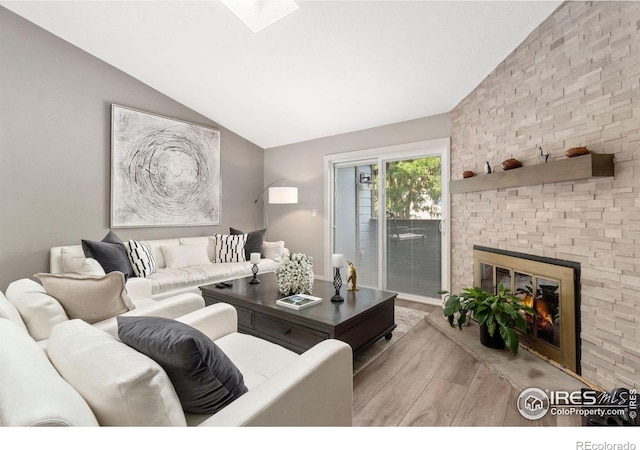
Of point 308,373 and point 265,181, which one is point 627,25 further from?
point 265,181

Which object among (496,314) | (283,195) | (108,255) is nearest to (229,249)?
(283,195)

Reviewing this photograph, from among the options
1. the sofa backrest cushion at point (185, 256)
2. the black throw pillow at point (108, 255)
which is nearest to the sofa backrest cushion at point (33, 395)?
the black throw pillow at point (108, 255)

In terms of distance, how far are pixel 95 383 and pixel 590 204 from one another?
2648 millimetres

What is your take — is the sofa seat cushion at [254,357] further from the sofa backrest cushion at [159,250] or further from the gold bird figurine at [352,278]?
the sofa backrest cushion at [159,250]

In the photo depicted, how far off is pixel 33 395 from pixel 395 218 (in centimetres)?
381

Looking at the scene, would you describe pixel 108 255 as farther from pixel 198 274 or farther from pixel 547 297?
pixel 547 297

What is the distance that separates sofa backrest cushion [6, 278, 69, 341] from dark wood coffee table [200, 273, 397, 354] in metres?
1.19

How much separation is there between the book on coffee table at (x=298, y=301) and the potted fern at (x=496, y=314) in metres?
1.16

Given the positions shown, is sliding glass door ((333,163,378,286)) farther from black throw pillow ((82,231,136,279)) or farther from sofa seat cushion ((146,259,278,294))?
black throw pillow ((82,231,136,279))

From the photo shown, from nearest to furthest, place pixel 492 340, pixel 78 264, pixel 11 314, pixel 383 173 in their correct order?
pixel 11 314, pixel 492 340, pixel 78 264, pixel 383 173

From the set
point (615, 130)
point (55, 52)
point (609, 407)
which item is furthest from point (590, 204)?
point (55, 52)

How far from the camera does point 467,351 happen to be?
7.87 ft

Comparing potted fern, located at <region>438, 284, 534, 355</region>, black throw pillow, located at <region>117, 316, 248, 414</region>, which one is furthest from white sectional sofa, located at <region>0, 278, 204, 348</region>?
potted fern, located at <region>438, 284, 534, 355</region>

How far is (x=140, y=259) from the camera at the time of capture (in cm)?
323
